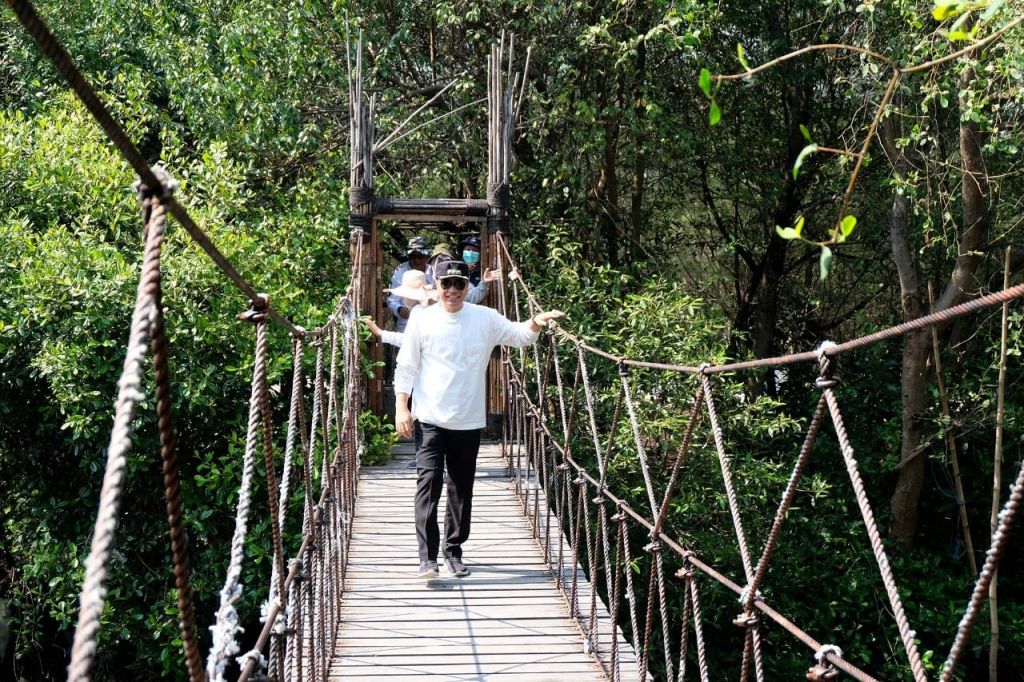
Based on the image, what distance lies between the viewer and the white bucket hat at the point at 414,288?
489 centimetres

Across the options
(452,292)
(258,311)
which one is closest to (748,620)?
(258,311)

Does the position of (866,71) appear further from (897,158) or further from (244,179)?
(244,179)

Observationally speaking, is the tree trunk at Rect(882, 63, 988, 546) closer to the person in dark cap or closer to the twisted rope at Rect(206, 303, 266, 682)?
the person in dark cap

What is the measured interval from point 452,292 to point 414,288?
1591mm

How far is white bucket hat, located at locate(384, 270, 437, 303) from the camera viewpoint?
4.89 metres

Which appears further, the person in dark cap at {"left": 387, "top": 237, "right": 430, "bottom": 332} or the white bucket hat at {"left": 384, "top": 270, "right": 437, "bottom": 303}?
the person in dark cap at {"left": 387, "top": 237, "right": 430, "bottom": 332}

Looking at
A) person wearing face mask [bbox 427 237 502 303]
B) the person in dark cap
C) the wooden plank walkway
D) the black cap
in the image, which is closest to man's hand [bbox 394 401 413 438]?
the black cap

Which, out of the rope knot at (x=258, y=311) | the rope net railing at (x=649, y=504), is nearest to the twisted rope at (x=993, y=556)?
A: the rope net railing at (x=649, y=504)

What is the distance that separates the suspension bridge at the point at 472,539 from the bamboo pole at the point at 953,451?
1.03 ft

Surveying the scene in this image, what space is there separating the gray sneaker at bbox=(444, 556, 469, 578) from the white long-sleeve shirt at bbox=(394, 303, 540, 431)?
1.60ft

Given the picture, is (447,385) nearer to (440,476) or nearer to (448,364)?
(448,364)

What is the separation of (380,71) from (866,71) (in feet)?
11.7

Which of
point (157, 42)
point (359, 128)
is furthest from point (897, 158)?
point (157, 42)

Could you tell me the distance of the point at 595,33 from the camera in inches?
261
